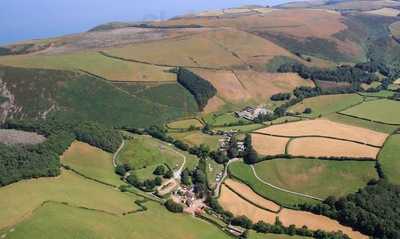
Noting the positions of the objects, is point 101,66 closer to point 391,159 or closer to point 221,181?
point 221,181

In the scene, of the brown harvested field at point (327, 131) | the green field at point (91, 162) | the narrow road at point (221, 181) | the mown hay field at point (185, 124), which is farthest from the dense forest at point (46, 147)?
the brown harvested field at point (327, 131)

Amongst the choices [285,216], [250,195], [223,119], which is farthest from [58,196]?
[223,119]

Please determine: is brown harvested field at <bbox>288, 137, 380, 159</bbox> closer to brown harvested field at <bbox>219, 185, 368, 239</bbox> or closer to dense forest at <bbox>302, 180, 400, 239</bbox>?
dense forest at <bbox>302, 180, 400, 239</bbox>

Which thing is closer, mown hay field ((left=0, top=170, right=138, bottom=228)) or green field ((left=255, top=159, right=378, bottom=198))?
mown hay field ((left=0, top=170, right=138, bottom=228))

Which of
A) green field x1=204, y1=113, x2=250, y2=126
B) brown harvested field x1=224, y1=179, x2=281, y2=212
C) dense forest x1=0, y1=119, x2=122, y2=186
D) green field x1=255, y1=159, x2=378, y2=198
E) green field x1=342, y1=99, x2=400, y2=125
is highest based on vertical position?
dense forest x1=0, y1=119, x2=122, y2=186

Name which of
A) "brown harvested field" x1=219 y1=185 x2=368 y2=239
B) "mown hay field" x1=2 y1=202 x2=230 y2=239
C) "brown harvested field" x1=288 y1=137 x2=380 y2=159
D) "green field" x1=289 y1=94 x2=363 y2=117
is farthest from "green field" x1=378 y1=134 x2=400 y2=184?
"green field" x1=289 y1=94 x2=363 y2=117

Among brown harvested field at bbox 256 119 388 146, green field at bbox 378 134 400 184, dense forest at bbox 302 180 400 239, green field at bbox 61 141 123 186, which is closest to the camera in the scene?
dense forest at bbox 302 180 400 239

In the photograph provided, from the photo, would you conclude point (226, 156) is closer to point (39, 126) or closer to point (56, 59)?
point (39, 126)
